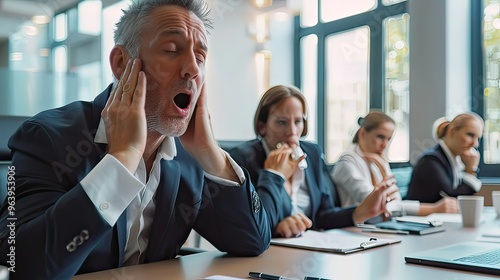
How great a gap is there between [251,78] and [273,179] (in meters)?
3.77

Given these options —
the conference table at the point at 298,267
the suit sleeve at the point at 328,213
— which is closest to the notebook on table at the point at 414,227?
the suit sleeve at the point at 328,213

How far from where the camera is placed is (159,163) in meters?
1.28

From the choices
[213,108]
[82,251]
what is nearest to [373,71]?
[213,108]

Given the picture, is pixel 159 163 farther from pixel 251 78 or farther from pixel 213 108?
pixel 251 78

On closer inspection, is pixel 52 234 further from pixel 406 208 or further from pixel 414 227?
pixel 406 208

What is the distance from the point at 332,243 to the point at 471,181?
210 cm

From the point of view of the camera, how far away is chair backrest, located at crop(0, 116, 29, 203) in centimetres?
127

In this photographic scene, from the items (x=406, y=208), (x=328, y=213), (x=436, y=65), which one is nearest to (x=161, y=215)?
(x=328, y=213)

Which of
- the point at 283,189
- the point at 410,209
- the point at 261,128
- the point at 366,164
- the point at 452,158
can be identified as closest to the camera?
the point at 283,189

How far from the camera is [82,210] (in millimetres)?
933

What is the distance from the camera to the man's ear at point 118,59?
1257 mm

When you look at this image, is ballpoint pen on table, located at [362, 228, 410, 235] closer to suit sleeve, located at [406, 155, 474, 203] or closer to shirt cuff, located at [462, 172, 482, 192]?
suit sleeve, located at [406, 155, 474, 203]

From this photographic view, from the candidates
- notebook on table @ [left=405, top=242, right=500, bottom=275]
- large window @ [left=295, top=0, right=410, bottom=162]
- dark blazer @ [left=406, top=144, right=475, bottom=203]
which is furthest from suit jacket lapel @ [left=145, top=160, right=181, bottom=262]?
large window @ [left=295, top=0, right=410, bottom=162]

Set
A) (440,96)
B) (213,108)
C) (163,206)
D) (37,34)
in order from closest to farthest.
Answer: (163,206) < (37,34) < (440,96) < (213,108)
